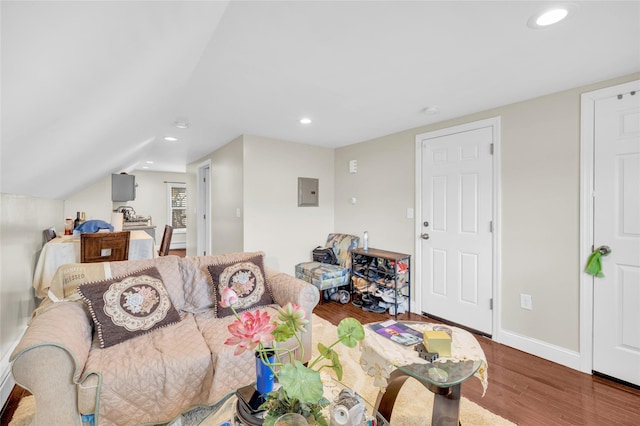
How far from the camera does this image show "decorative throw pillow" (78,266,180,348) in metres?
1.62

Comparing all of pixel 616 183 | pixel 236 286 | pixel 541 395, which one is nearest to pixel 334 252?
pixel 236 286

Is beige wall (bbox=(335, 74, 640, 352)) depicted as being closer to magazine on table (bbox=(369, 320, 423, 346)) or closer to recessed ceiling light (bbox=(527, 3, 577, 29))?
recessed ceiling light (bbox=(527, 3, 577, 29))

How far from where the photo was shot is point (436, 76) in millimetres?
2043

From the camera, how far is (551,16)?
4.59 ft

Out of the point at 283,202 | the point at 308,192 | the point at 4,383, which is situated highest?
the point at 308,192

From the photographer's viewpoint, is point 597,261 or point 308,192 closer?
point 597,261

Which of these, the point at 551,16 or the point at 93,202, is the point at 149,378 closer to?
the point at 551,16

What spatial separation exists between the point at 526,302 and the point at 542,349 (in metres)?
0.38

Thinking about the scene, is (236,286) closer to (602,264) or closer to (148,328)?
(148,328)

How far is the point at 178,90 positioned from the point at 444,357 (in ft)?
8.41

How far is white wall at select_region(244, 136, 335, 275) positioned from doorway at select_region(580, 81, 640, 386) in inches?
116

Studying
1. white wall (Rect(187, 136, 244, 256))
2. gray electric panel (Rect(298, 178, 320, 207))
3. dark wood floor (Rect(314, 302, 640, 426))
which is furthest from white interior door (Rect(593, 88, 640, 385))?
white wall (Rect(187, 136, 244, 256))

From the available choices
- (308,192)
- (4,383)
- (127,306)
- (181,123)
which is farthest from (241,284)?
(308,192)

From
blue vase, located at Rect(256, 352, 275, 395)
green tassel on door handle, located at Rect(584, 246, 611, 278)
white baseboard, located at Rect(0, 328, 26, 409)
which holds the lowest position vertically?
white baseboard, located at Rect(0, 328, 26, 409)
